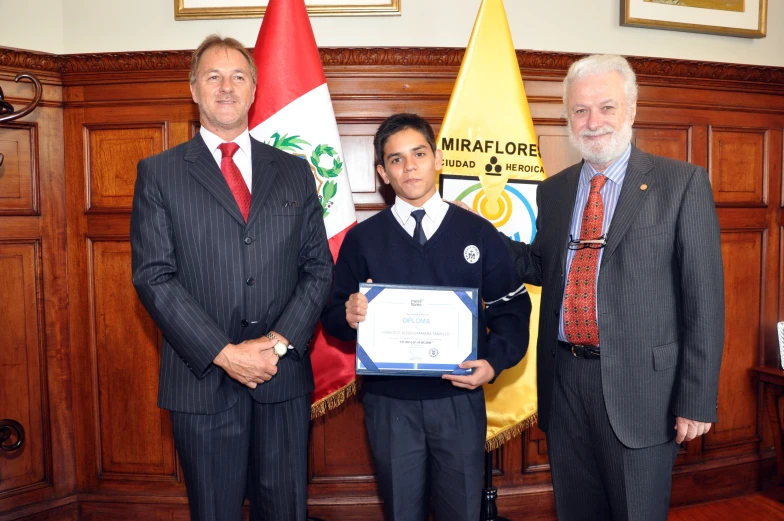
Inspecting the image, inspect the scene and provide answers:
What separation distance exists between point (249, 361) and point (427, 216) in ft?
2.32

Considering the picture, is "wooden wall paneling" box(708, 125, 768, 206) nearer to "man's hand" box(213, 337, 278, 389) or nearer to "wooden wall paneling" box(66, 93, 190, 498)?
"man's hand" box(213, 337, 278, 389)

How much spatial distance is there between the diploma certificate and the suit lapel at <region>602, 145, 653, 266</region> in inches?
16.0

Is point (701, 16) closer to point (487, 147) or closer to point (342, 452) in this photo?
point (487, 147)

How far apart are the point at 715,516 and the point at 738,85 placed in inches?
84.7

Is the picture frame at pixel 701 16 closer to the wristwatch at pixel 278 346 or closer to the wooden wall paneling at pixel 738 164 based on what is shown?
the wooden wall paneling at pixel 738 164

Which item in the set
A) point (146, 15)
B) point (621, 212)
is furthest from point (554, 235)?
point (146, 15)

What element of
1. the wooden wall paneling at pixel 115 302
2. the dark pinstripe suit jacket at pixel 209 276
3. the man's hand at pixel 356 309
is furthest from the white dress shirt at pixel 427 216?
the wooden wall paneling at pixel 115 302

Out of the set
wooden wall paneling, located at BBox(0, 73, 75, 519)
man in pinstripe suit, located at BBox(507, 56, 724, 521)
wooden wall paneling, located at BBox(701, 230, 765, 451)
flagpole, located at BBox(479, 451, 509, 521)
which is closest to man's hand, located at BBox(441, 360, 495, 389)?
man in pinstripe suit, located at BBox(507, 56, 724, 521)

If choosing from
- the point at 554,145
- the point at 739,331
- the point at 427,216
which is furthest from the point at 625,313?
the point at 739,331

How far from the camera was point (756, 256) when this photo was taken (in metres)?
3.07

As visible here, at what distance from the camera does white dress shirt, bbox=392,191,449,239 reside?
1888mm

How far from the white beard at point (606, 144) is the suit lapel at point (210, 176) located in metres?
1.04

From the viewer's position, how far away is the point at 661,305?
1620 mm

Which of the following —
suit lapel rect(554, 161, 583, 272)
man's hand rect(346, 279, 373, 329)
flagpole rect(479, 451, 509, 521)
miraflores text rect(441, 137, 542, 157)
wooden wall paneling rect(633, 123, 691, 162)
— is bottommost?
flagpole rect(479, 451, 509, 521)
